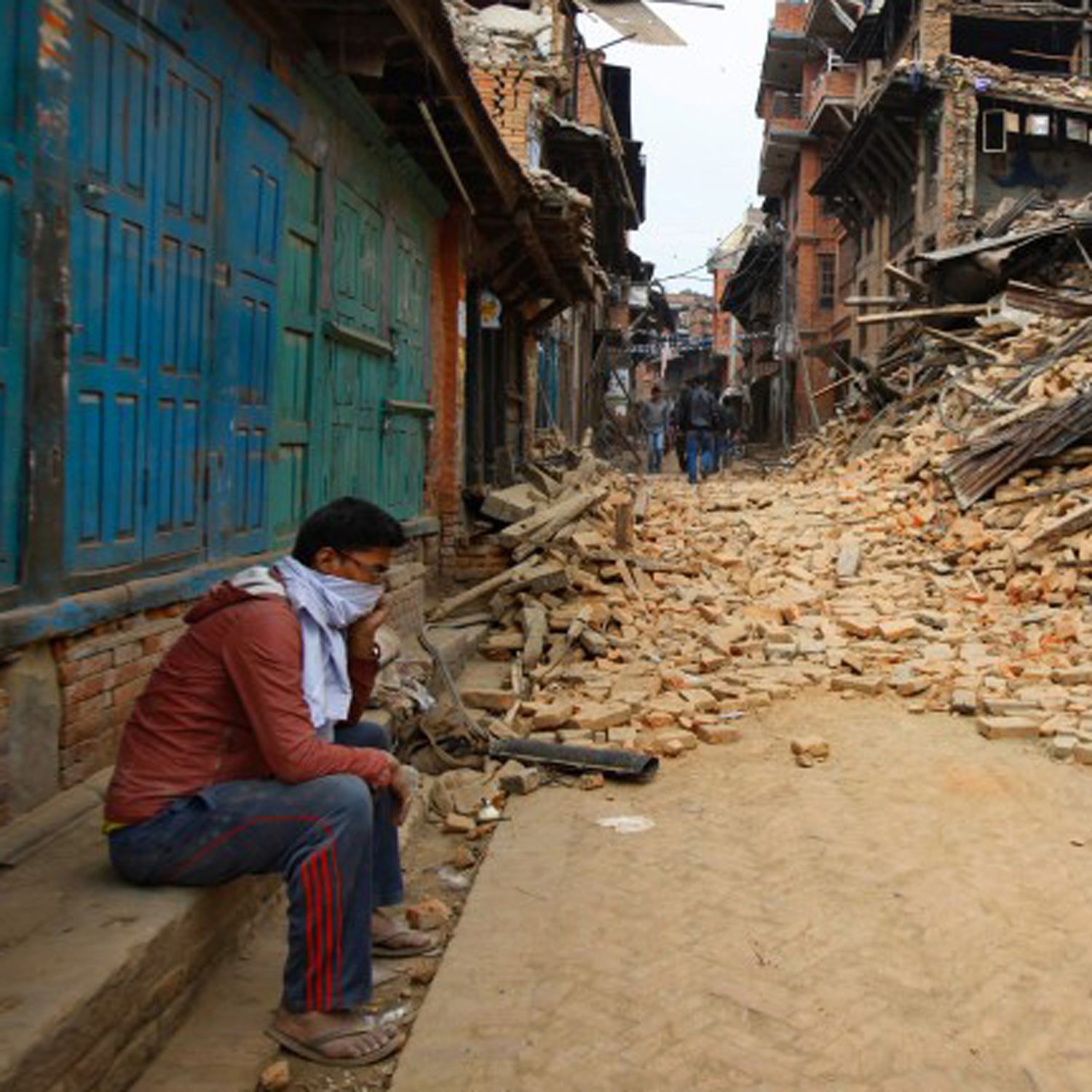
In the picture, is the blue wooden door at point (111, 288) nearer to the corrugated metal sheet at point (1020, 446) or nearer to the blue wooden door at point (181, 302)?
the blue wooden door at point (181, 302)

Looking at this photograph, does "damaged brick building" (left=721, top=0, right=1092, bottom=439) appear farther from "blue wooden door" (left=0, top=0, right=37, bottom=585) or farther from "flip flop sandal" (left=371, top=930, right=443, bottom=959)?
"blue wooden door" (left=0, top=0, right=37, bottom=585)

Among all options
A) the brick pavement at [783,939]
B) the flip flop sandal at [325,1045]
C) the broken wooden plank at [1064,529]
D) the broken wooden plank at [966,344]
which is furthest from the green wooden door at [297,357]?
the broken wooden plank at [966,344]

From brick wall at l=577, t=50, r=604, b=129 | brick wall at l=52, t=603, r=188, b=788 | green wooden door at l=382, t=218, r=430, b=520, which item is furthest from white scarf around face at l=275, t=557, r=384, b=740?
brick wall at l=577, t=50, r=604, b=129

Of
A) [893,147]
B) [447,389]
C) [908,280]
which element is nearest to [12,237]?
[447,389]

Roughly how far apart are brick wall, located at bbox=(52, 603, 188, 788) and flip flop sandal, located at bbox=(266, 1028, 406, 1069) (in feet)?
4.21

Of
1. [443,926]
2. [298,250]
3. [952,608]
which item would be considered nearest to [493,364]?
[952,608]

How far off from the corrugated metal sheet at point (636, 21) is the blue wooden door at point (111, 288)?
357 inches

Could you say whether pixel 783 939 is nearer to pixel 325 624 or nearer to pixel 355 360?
pixel 325 624

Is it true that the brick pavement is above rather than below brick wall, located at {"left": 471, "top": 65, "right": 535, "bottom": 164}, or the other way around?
below

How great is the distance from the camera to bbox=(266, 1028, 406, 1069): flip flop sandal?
292 cm

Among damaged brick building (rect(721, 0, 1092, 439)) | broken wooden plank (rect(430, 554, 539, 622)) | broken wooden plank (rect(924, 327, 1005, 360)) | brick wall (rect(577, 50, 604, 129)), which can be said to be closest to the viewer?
broken wooden plank (rect(430, 554, 539, 622))

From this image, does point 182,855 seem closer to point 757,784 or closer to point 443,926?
point 443,926

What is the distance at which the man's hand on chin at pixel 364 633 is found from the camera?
3.30 metres

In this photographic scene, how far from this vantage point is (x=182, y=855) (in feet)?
9.46
